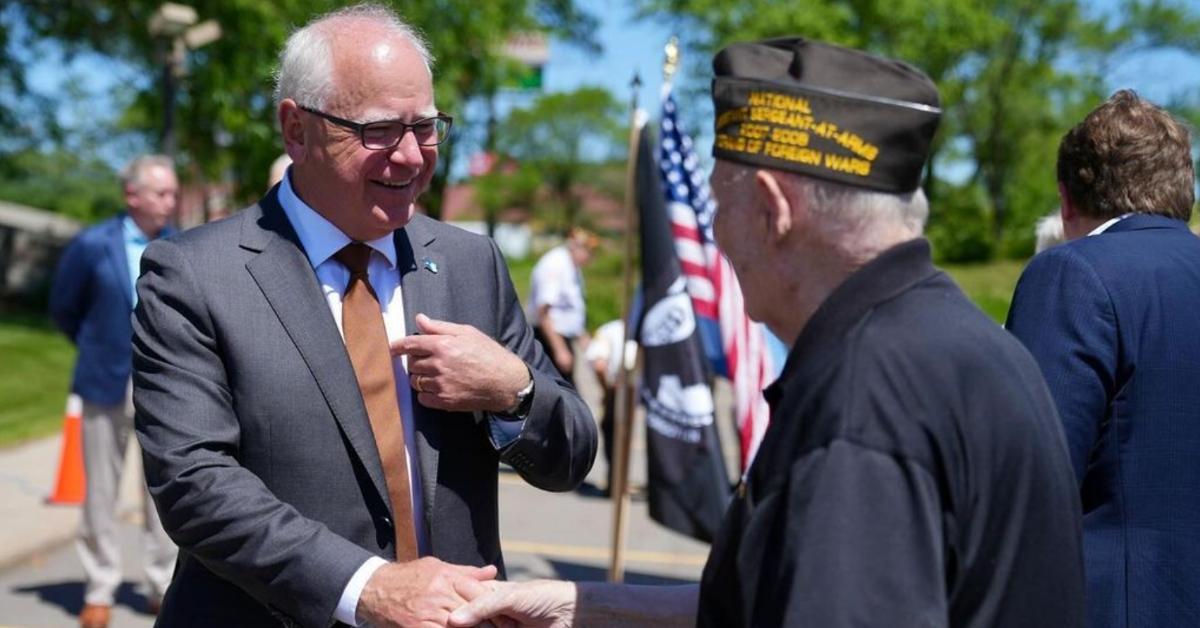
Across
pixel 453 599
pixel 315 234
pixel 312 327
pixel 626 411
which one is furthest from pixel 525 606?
pixel 626 411

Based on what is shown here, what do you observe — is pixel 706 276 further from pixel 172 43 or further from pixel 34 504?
pixel 172 43

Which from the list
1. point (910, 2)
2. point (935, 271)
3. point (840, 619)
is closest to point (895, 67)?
point (935, 271)

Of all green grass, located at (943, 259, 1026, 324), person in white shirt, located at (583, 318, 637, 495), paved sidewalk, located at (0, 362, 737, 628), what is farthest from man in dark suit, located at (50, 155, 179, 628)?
green grass, located at (943, 259, 1026, 324)

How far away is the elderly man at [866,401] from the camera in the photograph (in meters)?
1.62

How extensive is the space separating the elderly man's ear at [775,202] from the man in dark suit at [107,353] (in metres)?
5.58

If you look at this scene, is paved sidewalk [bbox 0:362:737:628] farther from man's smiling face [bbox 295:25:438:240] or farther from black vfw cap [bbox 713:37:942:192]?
black vfw cap [bbox 713:37:942:192]

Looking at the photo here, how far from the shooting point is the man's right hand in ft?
7.66

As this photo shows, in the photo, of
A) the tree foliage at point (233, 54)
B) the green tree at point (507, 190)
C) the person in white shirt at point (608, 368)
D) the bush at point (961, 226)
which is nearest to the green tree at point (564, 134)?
the green tree at point (507, 190)

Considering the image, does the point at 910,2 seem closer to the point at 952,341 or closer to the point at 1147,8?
the point at 1147,8

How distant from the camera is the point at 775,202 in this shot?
5.94 feet

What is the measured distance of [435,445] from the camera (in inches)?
104

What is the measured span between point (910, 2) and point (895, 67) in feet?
135

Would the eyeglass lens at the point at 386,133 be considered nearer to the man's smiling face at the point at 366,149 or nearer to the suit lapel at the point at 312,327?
the man's smiling face at the point at 366,149

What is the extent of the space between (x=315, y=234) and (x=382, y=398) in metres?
0.35
